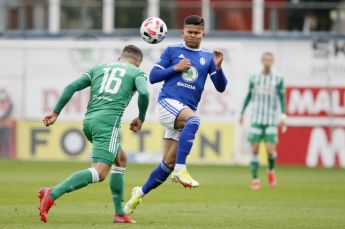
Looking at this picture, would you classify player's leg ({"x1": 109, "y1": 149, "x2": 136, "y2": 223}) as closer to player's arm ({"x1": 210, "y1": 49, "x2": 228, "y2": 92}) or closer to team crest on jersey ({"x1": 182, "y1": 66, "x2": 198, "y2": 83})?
team crest on jersey ({"x1": 182, "y1": 66, "x2": 198, "y2": 83})

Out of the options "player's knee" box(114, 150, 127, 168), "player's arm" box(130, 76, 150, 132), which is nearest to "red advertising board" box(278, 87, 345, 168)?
"player's knee" box(114, 150, 127, 168)

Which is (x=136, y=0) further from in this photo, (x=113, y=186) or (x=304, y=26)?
(x=113, y=186)

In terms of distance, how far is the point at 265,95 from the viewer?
19.5m

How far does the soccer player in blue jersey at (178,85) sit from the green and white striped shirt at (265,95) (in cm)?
667

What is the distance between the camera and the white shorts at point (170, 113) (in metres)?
12.4

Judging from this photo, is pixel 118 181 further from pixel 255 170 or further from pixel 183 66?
pixel 255 170

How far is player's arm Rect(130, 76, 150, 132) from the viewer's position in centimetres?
1113

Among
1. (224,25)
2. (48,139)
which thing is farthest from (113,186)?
(224,25)

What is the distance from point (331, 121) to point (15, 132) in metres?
8.31

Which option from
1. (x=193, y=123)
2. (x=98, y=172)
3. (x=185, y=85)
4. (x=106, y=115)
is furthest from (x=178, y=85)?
(x=98, y=172)

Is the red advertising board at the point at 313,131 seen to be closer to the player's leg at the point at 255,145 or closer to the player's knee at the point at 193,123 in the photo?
the player's leg at the point at 255,145

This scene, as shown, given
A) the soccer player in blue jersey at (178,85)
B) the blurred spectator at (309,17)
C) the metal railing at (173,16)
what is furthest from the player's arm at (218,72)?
the blurred spectator at (309,17)

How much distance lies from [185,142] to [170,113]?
0.54m

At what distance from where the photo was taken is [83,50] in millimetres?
27031
